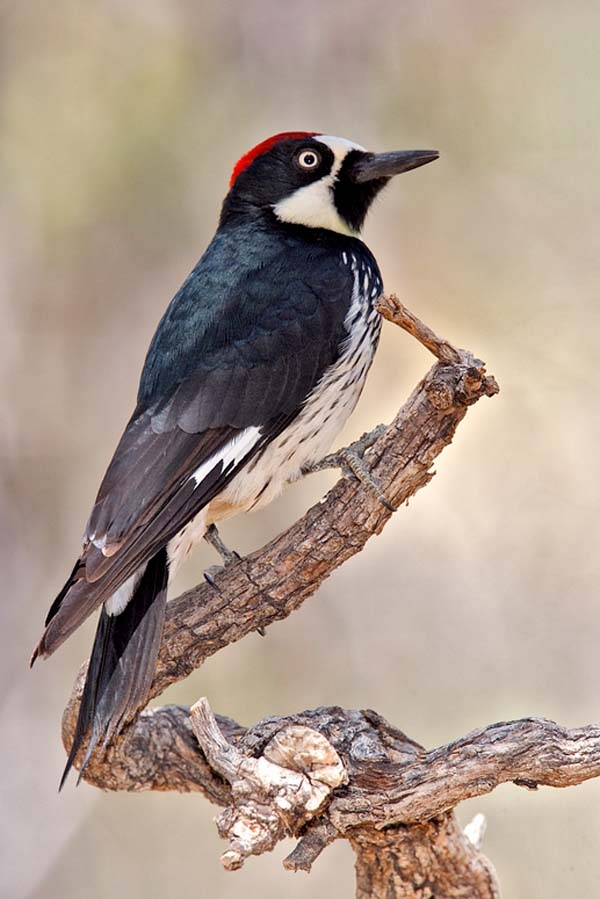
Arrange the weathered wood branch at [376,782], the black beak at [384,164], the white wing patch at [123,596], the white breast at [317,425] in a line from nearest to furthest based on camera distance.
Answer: the weathered wood branch at [376,782] < the white wing patch at [123,596] < the white breast at [317,425] < the black beak at [384,164]

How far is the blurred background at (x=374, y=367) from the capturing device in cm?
547

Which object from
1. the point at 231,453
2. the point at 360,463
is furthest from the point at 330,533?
the point at 231,453

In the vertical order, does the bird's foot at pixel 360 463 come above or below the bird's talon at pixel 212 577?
above

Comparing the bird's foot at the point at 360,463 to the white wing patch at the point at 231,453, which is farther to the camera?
the white wing patch at the point at 231,453

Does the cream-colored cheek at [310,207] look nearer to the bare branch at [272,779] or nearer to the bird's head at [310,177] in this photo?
the bird's head at [310,177]

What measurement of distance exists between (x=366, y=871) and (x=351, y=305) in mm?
1602

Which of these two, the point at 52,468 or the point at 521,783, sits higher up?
the point at 52,468

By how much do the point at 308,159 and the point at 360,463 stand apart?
135cm

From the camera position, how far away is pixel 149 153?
6703mm

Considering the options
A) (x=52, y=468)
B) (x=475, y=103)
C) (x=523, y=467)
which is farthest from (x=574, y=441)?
(x=52, y=468)

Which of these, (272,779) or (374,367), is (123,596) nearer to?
(272,779)

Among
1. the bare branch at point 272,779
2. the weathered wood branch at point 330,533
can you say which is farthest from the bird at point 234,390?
the bare branch at point 272,779

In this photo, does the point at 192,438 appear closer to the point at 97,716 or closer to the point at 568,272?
the point at 97,716

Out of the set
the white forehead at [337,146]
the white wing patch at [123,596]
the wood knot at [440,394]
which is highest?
the white forehead at [337,146]
